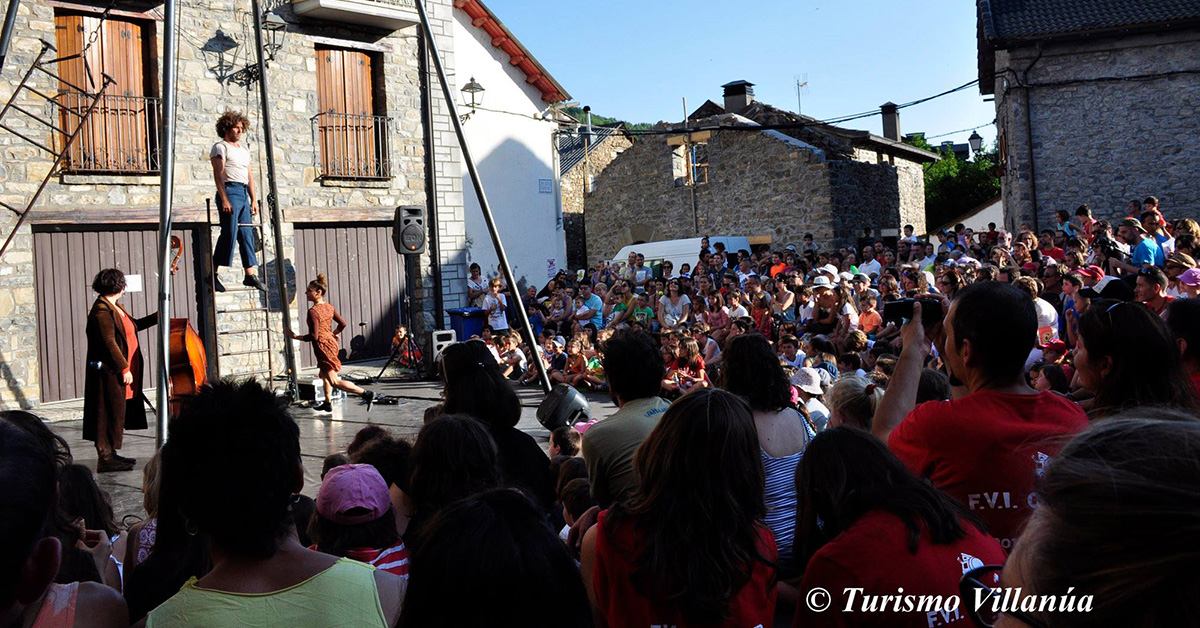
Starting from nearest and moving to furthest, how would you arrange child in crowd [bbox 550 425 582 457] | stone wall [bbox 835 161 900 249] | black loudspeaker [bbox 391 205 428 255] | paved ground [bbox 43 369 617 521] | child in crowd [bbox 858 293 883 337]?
child in crowd [bbox 550 425 582 457] → paved ground [bbox 43 369 617 521] → child in crowd [bbox 858 293 883 337] → black loudspeaker [bbox 391 205 428 255] → stone wall [bbox 835 161 900 249]

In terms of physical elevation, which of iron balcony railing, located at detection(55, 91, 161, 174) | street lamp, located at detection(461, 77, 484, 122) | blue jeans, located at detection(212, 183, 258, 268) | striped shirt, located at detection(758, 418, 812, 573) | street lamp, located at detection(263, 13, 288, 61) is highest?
street lamp, located at detection(461, 77, 484, 122)

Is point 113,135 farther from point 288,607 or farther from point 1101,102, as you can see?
point 1101,102

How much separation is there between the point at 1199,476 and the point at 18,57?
14.5 m

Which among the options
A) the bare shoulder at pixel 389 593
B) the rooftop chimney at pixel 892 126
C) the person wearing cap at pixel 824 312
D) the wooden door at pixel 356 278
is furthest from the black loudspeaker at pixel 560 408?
the rooftop chimney at pixel 892 126

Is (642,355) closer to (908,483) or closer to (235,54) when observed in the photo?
(908,483)

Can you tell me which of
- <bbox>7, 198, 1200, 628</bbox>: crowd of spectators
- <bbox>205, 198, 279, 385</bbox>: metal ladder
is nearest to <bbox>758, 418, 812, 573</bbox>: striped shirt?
<bbox>7, 198, 1200, 628</bbox>: crowd of spectators

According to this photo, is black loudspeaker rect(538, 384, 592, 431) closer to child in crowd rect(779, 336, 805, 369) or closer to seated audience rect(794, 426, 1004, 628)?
seated audience rect(794, 426, 1004, 628)

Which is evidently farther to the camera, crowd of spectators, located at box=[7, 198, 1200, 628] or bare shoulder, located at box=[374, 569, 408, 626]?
bare shoulder, located at box=[374, 569, 408, 626]

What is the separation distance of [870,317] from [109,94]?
10.5m

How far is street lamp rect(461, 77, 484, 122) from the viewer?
2002cm

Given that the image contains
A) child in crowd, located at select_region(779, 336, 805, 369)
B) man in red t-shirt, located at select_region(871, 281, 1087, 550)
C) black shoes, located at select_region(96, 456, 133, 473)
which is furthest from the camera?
child in crowd, located at select_region(779, 336, 805, 369)

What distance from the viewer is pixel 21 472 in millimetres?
1506

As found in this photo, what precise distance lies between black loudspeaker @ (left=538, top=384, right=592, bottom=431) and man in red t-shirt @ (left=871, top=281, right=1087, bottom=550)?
3050 mm

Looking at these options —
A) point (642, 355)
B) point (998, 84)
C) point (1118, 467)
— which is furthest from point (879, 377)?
point (998, 84)
